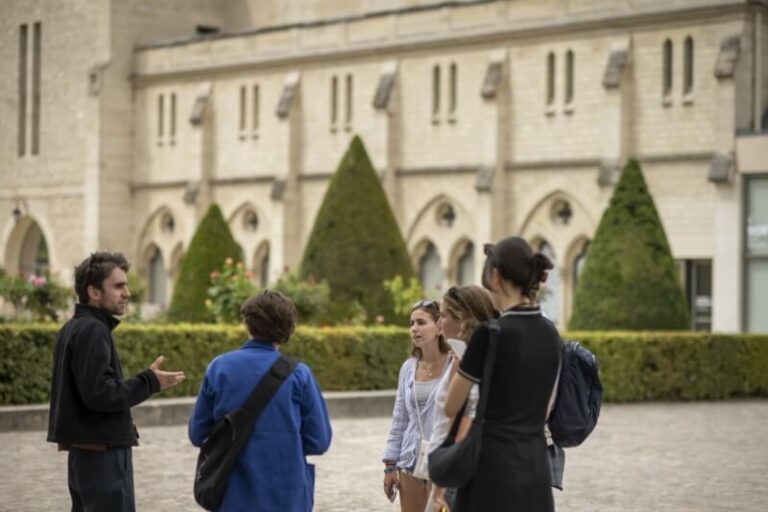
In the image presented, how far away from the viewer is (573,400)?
7.30 metres

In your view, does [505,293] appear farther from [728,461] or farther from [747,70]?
[747,70]

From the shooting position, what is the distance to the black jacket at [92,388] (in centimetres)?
Answer: 747

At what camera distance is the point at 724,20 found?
1342 inches

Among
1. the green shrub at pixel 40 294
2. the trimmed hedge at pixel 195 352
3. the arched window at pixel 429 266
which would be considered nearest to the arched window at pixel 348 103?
the arched window at pixel 429 266

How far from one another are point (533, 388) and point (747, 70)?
93.8 feet

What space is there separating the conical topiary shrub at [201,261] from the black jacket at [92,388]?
1938 centimetres

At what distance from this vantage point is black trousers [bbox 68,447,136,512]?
7.49 m

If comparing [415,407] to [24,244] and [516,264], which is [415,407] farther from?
[24,244]

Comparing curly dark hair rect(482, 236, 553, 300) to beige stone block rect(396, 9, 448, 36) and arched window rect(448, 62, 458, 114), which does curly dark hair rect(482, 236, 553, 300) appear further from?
beige stone block rect(396, 9, 448, 36)

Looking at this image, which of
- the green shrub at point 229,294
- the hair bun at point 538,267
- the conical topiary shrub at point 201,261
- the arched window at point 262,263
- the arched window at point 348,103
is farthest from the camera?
the arched window at point 262,263

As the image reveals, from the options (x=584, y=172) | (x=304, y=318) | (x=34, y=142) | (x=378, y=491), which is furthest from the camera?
(x=34, y=142)

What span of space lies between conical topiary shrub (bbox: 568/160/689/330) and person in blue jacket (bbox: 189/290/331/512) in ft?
62.7

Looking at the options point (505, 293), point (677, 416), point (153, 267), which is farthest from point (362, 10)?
point (505, 293)

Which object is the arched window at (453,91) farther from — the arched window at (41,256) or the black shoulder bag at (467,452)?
the black shoulder bag at (467,452)
